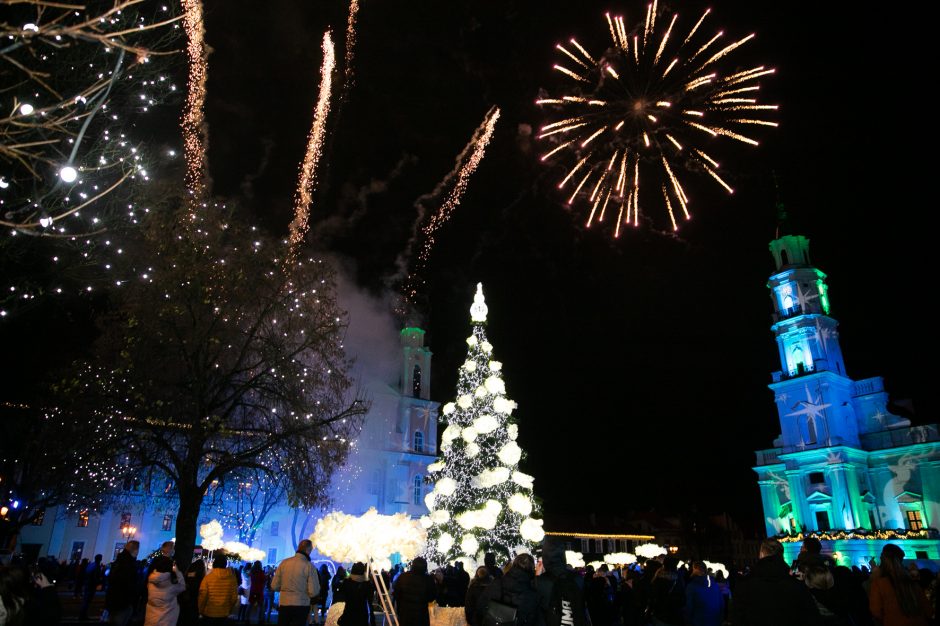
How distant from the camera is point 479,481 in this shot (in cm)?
1973

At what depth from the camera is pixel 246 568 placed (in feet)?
66.1

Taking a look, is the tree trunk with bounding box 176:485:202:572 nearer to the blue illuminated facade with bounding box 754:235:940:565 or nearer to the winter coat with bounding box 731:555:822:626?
the winter coat with bounding box 731:555:822:626

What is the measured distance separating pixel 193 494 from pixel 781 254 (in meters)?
48.6

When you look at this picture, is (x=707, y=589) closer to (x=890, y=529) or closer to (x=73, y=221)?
(x=73, y=221)

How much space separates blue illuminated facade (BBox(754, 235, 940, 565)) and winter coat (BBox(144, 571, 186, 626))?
142 ft

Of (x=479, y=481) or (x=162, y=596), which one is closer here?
(x=162, y=596)

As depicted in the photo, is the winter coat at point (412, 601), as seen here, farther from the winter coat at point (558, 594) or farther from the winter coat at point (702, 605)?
the winter coat at point (702, 605)

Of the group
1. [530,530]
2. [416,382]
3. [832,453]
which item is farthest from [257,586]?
[416,382]

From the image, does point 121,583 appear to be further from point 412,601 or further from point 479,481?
point 479,481

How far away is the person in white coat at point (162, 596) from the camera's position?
7500mm

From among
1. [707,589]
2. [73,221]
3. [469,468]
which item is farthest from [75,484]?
[707,589]

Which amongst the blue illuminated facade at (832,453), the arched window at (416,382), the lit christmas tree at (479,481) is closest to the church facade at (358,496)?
the arched window at (416,382)

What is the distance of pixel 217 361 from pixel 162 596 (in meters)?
10.9

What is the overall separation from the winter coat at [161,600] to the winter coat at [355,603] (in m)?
2.21
